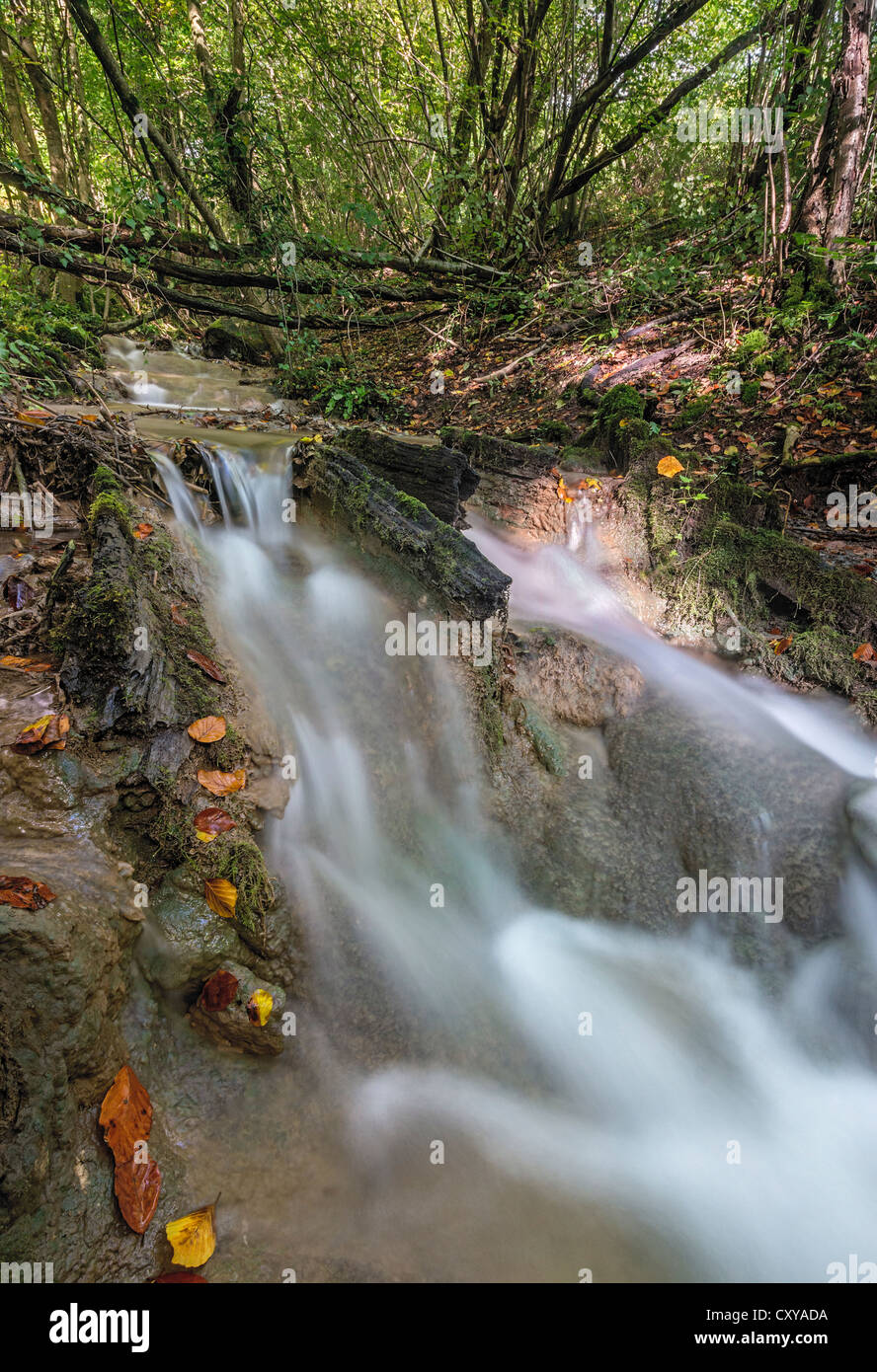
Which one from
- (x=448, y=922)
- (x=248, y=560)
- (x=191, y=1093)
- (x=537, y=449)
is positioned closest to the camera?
(x=191, y=1093)

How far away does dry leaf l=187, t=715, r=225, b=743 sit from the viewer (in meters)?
2.67

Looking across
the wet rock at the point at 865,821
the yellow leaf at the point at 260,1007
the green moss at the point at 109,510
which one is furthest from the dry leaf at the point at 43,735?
the wet rock at the point at 865,821

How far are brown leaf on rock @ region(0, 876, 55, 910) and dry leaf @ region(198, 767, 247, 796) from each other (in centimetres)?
79

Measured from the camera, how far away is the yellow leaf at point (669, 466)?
Result: 5121 mm

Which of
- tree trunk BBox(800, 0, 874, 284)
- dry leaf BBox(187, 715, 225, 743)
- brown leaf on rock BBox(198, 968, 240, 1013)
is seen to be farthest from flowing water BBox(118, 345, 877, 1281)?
tree trunk BBox(800, 0, 874, 284)

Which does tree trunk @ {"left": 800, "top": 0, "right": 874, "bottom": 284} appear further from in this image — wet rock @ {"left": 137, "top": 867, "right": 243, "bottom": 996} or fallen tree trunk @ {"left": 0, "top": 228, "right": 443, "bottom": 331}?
wet rock @ {"left": 137, "top": 867, "right": 243, "bottom": 996}

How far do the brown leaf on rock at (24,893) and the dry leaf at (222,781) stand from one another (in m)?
0.79

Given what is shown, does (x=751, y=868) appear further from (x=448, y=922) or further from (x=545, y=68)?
(x=545, y=68)

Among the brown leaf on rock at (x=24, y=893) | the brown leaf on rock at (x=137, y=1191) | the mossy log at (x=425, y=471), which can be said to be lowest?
the brown leaf on rock at (x=137, y=1191)

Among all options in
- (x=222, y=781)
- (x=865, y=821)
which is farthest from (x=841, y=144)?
(x=222, y=781)

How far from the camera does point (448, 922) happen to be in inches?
121

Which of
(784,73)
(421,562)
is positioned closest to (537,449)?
(421,562)

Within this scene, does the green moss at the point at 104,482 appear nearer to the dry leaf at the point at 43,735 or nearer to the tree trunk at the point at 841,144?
the dry leaf at the point at 43,735

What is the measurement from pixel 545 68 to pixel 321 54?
3931 millimetres
